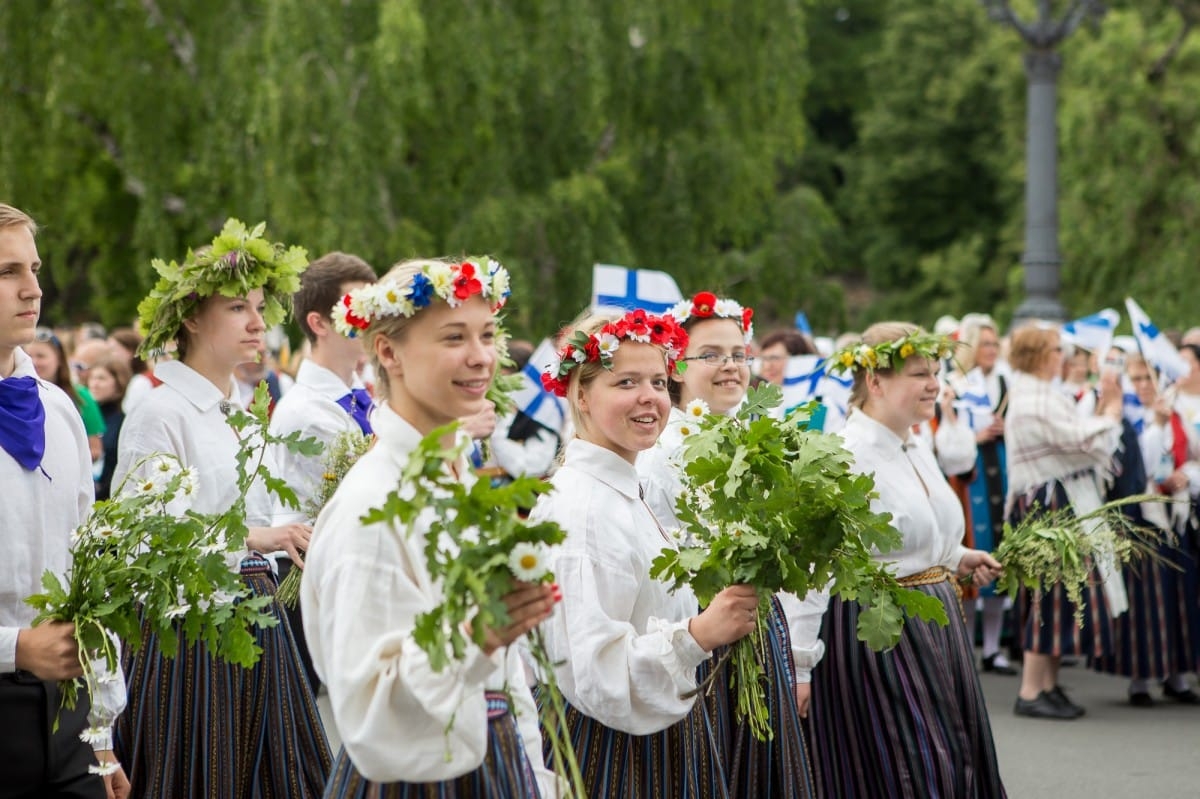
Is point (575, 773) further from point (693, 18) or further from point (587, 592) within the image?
point (693, 18)

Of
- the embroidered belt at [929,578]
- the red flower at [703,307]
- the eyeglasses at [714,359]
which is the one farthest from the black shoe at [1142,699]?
the red flower at [703,307]

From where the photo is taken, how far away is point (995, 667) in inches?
402

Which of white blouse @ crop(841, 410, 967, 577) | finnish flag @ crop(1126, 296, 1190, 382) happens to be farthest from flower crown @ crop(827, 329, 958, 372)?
finnish flag @ crop(1126, 296, 1190, 382)

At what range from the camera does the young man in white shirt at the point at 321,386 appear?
530cm

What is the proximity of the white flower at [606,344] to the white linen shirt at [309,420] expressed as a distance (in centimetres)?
134

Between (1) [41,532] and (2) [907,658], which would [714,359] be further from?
(1) [41,532]

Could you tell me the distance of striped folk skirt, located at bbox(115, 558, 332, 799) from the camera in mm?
4625

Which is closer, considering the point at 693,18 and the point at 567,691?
the point at 567,691

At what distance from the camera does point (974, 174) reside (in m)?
39.1

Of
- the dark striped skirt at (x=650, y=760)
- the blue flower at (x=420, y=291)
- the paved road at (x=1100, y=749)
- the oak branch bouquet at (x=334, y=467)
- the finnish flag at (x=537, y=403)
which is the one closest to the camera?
the blue flower at (x=420, y=291)

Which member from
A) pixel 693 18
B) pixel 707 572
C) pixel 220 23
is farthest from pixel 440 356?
pixel 220 23

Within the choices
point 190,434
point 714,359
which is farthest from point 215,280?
point 714,359

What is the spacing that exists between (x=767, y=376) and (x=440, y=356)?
7114 millimetres

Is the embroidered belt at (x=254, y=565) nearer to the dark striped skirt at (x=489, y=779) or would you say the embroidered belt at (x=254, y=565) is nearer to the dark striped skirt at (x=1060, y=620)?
the dark striped skirt at (x=489, y=779)
